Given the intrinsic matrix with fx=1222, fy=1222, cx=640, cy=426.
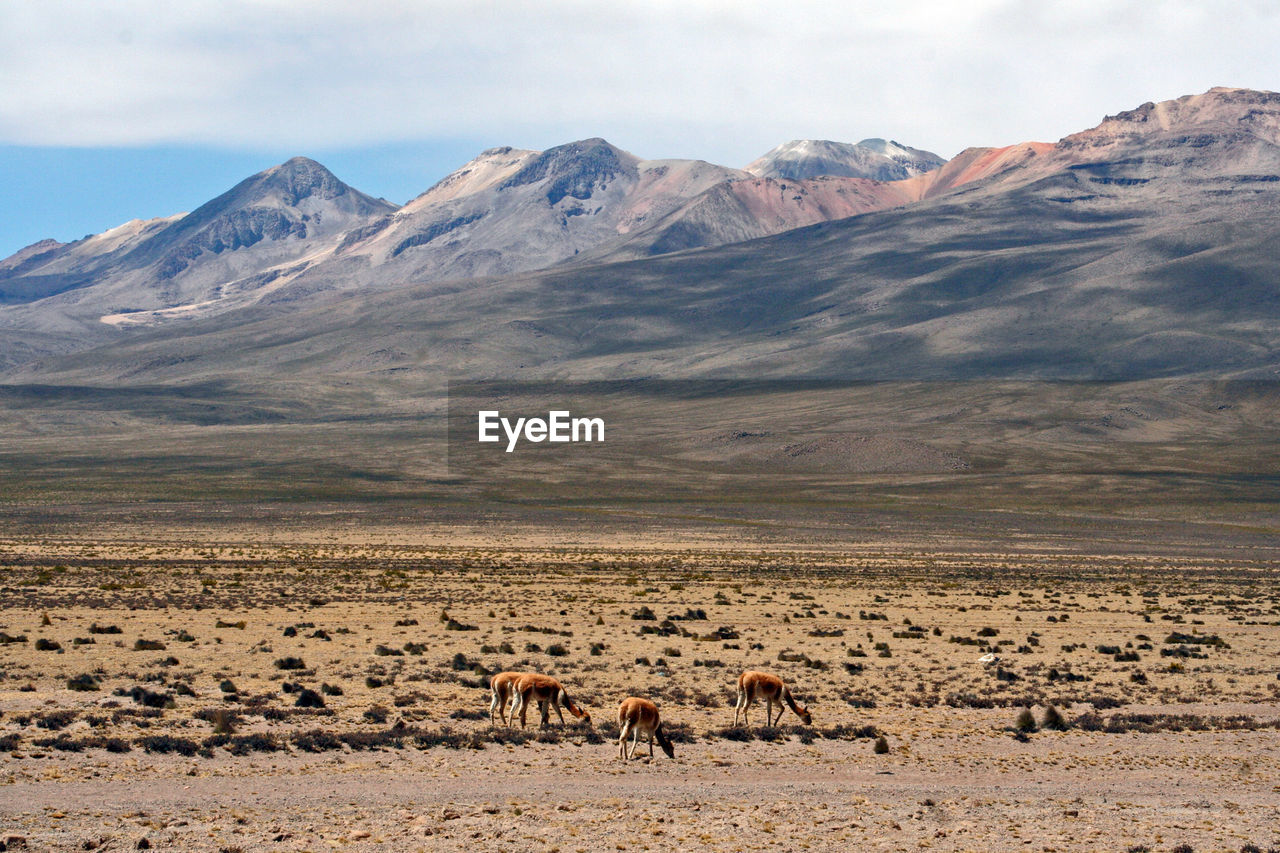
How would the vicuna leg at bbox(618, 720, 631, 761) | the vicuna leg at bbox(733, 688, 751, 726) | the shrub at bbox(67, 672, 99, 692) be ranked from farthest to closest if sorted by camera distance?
the shrub at bbox(67, 672, 99, 692) < the vicuna leg at bbox(733, 688, 751, 726) < the vicuna leg at bbox(618, 720, 631, 761)

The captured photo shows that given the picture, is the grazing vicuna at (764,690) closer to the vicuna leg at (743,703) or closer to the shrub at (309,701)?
the vicuna leg at (743,703)

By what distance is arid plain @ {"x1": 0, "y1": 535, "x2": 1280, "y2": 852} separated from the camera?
14188 mm

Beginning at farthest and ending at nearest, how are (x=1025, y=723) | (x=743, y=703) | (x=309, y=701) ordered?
(x=309, y=701), (x=1025, y=723), (x=743, y=703)

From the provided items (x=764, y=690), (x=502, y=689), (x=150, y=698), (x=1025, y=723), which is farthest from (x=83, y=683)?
A: (x=1025, y=723)

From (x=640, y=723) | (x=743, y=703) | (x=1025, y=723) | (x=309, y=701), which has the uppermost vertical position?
(x=640, y=723)

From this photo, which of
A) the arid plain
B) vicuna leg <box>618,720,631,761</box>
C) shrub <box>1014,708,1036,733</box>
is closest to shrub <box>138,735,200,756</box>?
the arid plain

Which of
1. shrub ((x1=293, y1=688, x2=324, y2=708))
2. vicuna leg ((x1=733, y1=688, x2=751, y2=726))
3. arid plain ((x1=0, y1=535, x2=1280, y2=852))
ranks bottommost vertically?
arid plain ((x1=0, y1=535, x2=1280, y2=852))

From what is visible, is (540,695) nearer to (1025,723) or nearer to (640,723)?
(640,723)

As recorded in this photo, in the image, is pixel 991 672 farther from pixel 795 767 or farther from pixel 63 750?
pixel 63 750

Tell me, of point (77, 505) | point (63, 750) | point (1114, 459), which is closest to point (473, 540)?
point (77, 505)

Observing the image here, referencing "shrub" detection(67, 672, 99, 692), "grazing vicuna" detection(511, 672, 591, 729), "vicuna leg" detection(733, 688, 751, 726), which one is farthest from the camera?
"shrub" detection(67, 672, 99, 692)

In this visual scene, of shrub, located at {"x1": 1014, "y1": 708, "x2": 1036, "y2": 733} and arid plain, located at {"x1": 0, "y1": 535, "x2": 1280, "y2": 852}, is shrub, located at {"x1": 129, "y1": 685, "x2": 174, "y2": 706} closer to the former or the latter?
arid plain, located at {"x1": 0, "y1": 535, "x2": 1280, "y2": 852}

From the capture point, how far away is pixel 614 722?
18953 millimetres

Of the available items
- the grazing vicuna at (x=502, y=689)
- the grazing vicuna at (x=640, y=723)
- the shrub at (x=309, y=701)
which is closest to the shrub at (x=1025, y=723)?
the grazing vicuna at (x=640, y=723)
